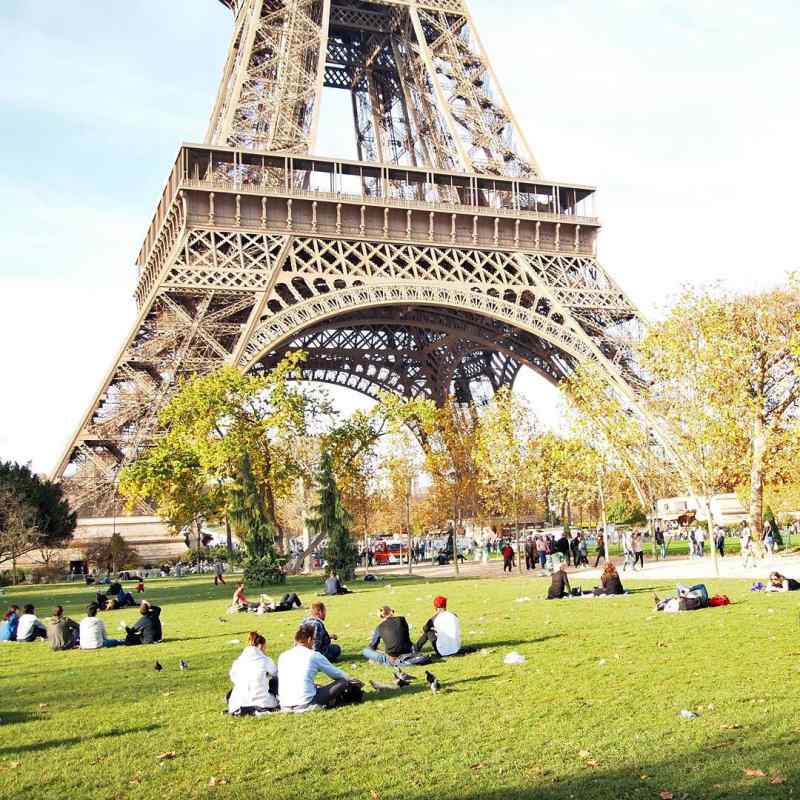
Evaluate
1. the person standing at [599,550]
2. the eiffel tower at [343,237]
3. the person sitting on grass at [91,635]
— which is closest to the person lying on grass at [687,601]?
the person sitting on grass at [91,635]

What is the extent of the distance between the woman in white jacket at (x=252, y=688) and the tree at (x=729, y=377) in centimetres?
2118

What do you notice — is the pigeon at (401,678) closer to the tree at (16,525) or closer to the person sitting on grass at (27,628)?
the person sitting on grass at (27,628)

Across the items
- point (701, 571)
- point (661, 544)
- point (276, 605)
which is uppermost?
point (661, 544)

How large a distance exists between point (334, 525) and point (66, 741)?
2825 centimetres

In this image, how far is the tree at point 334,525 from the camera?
37938mm

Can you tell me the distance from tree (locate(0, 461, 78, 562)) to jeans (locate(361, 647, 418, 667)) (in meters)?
35.1

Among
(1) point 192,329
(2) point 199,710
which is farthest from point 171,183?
(2) point 199,710

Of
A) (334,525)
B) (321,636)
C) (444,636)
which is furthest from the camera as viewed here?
(334,525)

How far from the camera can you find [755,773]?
730cm

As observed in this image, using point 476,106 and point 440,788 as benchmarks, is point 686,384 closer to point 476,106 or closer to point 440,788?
point 476,106

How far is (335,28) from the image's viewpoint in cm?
5412

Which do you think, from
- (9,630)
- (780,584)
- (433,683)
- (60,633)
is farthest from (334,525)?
(433,683)

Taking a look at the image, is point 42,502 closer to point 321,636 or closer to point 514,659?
point 321,636

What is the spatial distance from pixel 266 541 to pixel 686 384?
1671 centimetres
